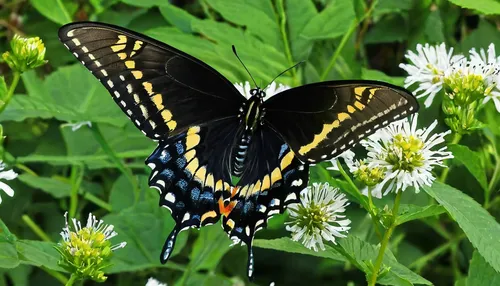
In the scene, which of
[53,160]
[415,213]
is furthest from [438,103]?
[53,160]

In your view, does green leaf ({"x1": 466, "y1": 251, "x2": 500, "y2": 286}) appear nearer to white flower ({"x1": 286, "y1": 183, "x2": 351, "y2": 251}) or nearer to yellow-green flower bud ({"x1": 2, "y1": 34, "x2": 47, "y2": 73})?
white flower ({"x1": 286, "y1": 183, "x2": 351, "y2": 251})

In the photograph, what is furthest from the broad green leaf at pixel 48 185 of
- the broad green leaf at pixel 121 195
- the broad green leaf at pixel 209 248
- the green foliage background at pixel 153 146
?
the broad green leaf at pixel 209 248

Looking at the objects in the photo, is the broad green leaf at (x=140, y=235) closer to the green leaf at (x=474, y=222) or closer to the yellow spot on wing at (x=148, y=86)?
the yellow spot on wing at (x=148, y=86)

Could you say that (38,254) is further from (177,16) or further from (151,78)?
(177,16)

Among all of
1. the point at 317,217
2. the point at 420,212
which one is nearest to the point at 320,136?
the point at 317,217

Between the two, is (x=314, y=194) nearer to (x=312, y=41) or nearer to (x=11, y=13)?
(x=312, y=41)

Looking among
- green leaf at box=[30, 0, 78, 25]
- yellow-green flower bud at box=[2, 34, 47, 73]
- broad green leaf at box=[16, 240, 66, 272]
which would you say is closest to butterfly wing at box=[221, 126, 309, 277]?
broad green leaf at box=[16, 240, 66, 272]
